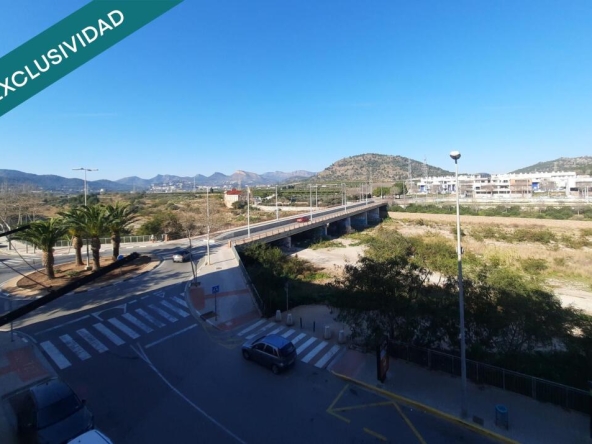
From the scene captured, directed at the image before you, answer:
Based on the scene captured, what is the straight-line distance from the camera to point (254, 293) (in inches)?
818

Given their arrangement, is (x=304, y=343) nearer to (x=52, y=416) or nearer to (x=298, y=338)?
(x=298, y=338)

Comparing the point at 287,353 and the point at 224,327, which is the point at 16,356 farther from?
the point at 287,353

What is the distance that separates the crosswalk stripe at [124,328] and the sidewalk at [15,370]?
10.6ft

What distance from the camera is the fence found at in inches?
392

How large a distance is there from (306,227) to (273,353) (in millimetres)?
35252

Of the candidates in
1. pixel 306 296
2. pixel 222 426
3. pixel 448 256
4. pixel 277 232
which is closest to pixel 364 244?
pixel 277 232

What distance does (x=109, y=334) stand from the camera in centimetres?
1585

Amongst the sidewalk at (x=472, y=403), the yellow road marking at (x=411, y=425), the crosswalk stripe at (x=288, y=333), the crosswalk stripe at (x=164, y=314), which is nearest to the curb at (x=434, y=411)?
the sidewalk at (x=472, y=403)

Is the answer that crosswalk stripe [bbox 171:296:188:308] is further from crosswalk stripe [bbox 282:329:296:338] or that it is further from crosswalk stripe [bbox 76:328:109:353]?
crosswalk stripe [bbox 282:329:296:338]

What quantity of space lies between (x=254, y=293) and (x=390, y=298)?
10.1 m

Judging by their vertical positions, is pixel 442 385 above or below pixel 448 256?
below

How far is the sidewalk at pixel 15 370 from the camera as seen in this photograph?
993 centimetres

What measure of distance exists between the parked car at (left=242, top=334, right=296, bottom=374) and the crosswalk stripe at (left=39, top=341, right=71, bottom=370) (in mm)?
7416

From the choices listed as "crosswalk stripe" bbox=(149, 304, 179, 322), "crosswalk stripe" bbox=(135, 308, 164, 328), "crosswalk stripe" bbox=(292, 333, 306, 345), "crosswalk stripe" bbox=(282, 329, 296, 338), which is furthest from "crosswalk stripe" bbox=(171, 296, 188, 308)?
"crosswalk stripe" bbox=(292, 333, 306, 345)
